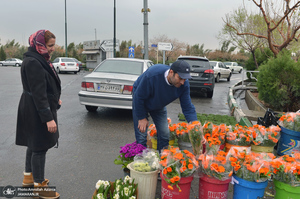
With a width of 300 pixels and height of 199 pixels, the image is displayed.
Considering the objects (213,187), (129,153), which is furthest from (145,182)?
(213,187)

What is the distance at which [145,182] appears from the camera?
9.53 ft

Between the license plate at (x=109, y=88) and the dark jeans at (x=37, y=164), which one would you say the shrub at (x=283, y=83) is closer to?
the license plate at (x=109, y=88)

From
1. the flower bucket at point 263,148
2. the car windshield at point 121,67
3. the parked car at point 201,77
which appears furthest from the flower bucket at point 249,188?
the parked car at point 201,77

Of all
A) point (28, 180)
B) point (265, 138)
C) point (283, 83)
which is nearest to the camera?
point (28, 180)

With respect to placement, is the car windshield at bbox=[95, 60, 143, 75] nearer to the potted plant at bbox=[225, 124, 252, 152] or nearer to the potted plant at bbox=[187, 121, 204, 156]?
the potted plant at bbox=[225, 124, 252, 152]

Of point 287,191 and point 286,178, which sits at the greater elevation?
point 286,178

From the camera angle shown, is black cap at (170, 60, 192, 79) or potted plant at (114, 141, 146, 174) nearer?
black cap at (170, 60, 192, 79)

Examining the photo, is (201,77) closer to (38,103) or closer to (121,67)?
(121,67)

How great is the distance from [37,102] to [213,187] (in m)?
2.17

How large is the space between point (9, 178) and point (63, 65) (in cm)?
2220

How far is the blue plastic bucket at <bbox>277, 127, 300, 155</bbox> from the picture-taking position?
4098 mm

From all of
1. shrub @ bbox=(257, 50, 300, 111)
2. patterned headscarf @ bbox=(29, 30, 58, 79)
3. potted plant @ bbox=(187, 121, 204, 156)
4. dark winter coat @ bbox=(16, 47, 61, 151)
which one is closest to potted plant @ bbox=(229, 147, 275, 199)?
potted plant @ bbox=(187, 121, 204, 156)

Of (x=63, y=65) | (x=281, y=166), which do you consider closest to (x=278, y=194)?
(x=281, y=166)

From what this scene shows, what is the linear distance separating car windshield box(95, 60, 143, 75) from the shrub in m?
3.79
